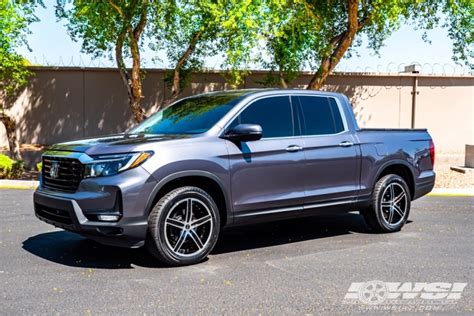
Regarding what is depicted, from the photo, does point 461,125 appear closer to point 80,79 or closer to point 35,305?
point 80,79

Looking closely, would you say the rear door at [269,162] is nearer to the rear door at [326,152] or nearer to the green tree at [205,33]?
the rear door at [326,152]

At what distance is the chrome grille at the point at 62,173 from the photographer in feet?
18.5

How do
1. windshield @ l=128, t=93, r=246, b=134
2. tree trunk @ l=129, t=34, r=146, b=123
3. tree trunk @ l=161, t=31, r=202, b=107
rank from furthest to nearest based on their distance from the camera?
tree trunk @ l=161, t=31, r=202, b=107 < tree trunk @ l=129, t=34, r=146, b=123 < windshield @ l=128, t=93, r=246, b=134

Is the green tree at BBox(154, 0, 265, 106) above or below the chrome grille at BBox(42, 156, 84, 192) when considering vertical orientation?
above

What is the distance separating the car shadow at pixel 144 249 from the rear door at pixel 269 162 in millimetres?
765

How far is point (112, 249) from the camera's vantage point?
6551 mm

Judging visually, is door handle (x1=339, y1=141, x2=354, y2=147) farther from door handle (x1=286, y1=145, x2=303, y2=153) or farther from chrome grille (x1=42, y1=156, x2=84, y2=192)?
chrome grille (x1=42, y1=156, x2=84, y2=192)

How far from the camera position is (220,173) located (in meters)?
5.96

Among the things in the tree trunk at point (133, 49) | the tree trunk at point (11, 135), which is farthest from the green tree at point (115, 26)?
the tree trunk at point (11, 135)

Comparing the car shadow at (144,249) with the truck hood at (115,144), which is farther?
the car shadow at (144,249)

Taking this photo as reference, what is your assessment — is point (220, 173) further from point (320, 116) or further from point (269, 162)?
point (320, 116)

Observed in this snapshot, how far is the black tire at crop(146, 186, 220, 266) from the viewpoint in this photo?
561cm

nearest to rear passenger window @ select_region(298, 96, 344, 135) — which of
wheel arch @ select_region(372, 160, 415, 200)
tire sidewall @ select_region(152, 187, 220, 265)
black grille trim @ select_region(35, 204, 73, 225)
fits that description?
wheel arch @ select_region(372, 160, 415, 200)

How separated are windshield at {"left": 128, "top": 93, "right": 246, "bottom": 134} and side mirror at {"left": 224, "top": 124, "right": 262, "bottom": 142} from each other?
1.00 ft
